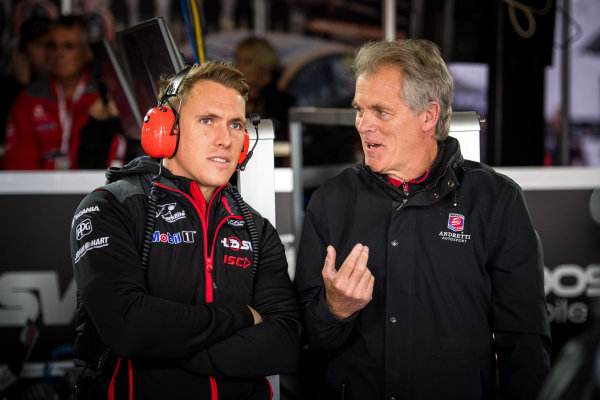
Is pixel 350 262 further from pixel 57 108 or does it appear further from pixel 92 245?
pixel 57 108

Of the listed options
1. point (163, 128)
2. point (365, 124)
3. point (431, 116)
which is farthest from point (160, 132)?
point (431, 116)

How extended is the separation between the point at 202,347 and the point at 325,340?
411 mm

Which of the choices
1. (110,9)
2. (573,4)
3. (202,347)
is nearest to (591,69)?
(573,4)

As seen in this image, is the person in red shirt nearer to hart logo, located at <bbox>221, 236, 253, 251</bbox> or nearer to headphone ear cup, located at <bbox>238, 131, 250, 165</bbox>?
headphone ear cup, located at <bbox>238, 131, 250, 165</bbox>

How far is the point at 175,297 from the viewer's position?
1688mm

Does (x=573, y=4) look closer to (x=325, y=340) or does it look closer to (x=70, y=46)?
(x=70, y=46)

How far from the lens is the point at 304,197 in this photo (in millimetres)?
2506

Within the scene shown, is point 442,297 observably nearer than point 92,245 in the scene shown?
No

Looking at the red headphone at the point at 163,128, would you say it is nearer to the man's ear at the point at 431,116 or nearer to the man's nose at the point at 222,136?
the man's nose at the point at 222,136

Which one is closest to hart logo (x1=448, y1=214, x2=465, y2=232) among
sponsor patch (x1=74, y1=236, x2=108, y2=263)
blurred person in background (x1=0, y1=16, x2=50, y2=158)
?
sponsor patch (x1=74, y1=236, x2=108, y2=263)

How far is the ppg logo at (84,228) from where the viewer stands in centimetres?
162

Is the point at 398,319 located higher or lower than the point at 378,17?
lower

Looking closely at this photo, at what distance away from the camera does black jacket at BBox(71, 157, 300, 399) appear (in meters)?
1.51

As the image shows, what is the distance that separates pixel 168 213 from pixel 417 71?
3.15 ft
